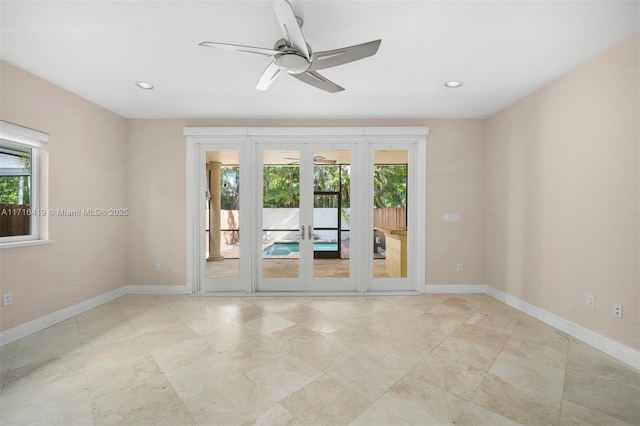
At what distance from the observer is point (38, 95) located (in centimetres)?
281

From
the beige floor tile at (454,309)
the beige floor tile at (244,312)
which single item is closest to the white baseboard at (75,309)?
the beige floor tile at (244,312)

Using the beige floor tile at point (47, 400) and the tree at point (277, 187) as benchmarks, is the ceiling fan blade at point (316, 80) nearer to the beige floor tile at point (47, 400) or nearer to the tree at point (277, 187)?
the tree at point (277, 187)

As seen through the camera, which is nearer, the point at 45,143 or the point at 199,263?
the point at 45,143

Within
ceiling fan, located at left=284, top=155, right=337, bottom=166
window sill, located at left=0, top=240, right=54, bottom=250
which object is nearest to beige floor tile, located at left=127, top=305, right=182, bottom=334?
window sill, located at left=0, top=240, right=54, bottom=250

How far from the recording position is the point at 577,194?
8.67 ft

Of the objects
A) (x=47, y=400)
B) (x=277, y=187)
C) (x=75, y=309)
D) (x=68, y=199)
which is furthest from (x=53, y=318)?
(x=277, y=187)

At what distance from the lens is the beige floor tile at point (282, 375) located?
1.90 meters

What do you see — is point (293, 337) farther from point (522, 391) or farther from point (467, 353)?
point (522, 391)

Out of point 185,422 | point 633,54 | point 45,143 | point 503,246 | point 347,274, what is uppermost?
point 633,54

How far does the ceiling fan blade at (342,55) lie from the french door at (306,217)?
84.6 inches

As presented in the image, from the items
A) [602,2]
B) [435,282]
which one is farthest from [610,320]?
[602,2]

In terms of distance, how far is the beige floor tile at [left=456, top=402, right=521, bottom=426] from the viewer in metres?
1.61

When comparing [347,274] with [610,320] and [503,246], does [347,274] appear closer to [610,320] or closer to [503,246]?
[503,246]

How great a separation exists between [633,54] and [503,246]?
2320 millimetres
